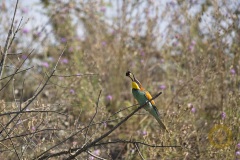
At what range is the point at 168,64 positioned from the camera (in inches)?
223

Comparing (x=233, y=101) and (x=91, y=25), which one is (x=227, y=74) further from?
(x=91, y=25)

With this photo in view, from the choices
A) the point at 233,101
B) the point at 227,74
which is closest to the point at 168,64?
the point at 227,74

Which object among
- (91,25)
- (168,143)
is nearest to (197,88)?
(168,143)

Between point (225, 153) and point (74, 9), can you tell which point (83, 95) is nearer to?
point (225, 153)

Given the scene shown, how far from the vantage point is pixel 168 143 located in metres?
3.48

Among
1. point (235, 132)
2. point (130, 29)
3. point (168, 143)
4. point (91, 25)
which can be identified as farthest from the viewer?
point (91, 25)

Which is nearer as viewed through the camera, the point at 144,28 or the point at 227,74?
the point at 227,74

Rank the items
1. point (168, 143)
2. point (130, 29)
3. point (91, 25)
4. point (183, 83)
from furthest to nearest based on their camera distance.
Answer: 1. point (91, 25)
2. point (130, 29)
3. point (183, 83)
4. point (168, 143)

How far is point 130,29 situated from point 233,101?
198 cm

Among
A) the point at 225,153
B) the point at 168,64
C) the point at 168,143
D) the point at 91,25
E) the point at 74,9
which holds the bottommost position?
the point at 225,153

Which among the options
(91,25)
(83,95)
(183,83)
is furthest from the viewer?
(91,25)

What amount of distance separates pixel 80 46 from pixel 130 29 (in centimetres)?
96

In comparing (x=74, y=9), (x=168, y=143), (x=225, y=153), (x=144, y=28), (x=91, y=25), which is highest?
(x=74, y=9)

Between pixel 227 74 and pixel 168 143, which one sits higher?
pixel 227 74
